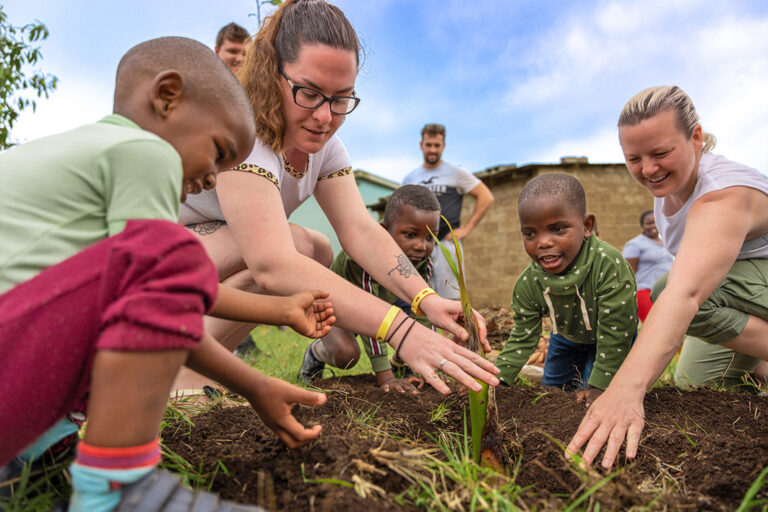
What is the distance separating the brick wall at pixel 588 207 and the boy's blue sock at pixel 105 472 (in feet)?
30.4

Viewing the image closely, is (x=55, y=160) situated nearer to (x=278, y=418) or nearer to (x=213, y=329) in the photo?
(x=278, y=418)

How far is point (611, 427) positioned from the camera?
1.77 meters

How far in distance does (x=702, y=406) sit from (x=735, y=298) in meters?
0.70

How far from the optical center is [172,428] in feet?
6.14

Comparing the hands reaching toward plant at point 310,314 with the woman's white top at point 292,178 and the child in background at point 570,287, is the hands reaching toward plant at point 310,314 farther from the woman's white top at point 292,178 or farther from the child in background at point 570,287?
the child in background at point 570,287

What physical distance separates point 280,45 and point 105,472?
6.38 ft

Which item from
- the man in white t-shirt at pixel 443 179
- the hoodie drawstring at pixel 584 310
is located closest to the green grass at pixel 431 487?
the hoodie drawstring at pixel 584 310

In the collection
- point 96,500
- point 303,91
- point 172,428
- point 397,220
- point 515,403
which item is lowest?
point 172,428

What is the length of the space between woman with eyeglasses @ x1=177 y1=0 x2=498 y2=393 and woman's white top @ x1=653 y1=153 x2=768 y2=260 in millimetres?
1363

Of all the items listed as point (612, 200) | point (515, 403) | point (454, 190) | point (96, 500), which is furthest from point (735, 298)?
point (612, 200)

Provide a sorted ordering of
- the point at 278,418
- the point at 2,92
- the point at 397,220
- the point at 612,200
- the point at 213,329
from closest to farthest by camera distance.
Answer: the point at 278,418, the point at 213,329, the point at 397,220, the point at 2,92, the point at 612,200

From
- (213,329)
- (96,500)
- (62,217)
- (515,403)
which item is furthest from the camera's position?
(213,329)

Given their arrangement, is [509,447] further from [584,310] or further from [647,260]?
[647,260]

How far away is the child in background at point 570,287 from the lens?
268 centimetres
